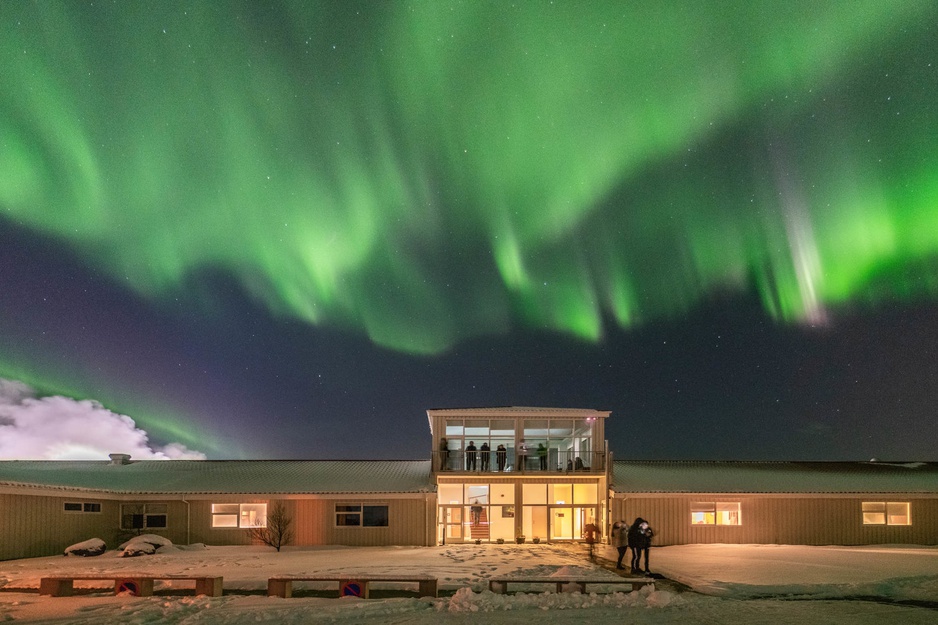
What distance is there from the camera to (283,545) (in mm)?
27922

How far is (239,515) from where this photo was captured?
28.8 metres

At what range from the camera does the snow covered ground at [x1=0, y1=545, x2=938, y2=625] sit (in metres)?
13.5

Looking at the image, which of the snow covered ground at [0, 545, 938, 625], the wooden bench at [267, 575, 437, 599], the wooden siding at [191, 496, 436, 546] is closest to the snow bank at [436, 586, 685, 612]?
the snow covered ground at [0, 545, 938, 625]

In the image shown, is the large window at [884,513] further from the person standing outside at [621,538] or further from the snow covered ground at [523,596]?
the person standing outside at [621,538]

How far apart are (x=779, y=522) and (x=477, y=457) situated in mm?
11590

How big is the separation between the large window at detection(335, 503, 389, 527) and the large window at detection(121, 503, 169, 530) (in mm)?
6386

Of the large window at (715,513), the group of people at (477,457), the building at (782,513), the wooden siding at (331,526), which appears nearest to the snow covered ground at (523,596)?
the wooden siding at (331,526)

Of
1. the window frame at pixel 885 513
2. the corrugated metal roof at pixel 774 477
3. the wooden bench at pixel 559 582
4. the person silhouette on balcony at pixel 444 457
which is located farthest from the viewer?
the person silhouette on balcony at pixel 444 457

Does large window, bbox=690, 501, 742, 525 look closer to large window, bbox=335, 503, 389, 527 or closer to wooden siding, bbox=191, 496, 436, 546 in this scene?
wooden siding, bbox=191, 496, 436, 546

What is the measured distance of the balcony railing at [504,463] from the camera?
30719mm

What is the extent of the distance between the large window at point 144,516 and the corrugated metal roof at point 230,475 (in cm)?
68

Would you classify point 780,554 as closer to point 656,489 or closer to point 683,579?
point 656,489

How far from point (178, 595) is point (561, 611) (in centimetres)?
762

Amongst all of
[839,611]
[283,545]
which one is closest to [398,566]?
[283,545]
